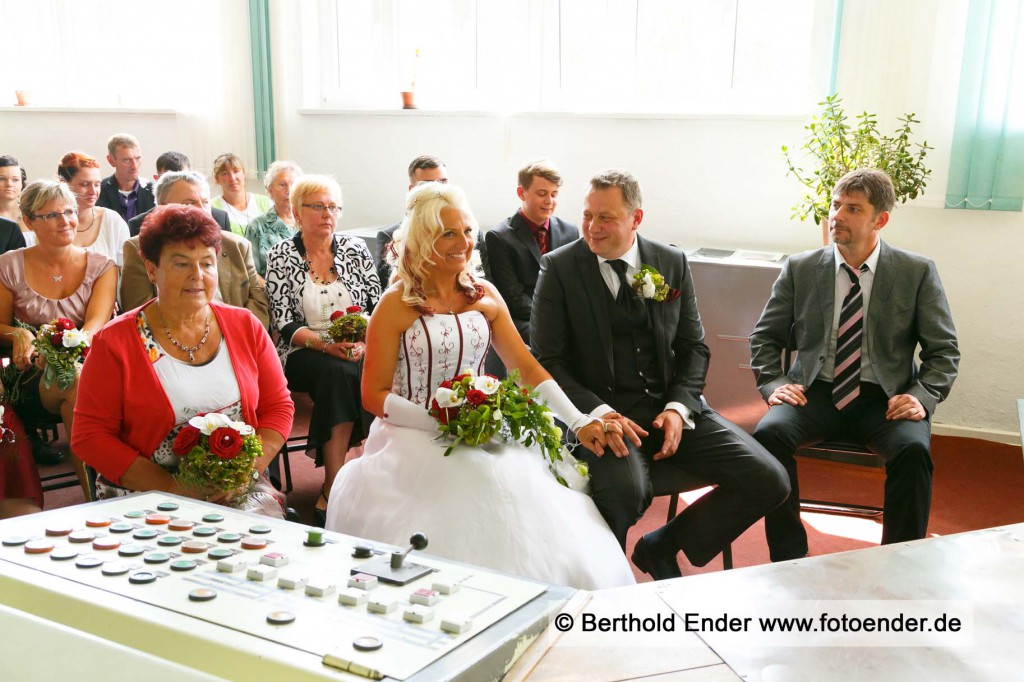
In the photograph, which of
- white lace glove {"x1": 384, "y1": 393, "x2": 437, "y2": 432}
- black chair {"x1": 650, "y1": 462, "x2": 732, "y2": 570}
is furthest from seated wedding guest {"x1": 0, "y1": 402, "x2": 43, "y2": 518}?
black chair {"x1": 650, "y1": 462, "x2": 732, "y2": 570}

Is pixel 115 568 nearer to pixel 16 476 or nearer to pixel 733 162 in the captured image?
pixel 16 476

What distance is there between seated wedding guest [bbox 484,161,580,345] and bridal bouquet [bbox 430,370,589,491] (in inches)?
83.7

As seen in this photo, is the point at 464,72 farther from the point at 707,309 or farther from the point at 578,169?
the point at 707,309

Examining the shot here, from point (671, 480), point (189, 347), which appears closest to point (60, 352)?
point (189, 347)

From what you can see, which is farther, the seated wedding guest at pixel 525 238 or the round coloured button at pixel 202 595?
the seated wedding guest at pixel 525 238

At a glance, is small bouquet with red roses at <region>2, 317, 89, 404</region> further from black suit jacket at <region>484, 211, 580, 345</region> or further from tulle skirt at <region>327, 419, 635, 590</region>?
black suit jacket at <region>484, 211, 580, 345</region>

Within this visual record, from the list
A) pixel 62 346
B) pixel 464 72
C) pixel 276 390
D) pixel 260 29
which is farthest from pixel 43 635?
pixel 260 29

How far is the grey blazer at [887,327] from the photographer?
11.7ft

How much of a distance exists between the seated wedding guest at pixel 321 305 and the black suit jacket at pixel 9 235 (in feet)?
5.47

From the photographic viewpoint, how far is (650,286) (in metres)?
3.41

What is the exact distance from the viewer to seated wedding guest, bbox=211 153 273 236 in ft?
19.5

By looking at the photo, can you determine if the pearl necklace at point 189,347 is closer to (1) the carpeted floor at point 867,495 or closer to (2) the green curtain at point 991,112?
(1) the carpeted floor at point 867,495

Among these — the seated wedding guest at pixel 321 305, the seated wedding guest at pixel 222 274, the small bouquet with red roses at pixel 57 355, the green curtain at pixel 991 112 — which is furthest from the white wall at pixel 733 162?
the small bouquet with red roses at pixel 57 355

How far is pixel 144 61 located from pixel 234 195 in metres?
2.77
